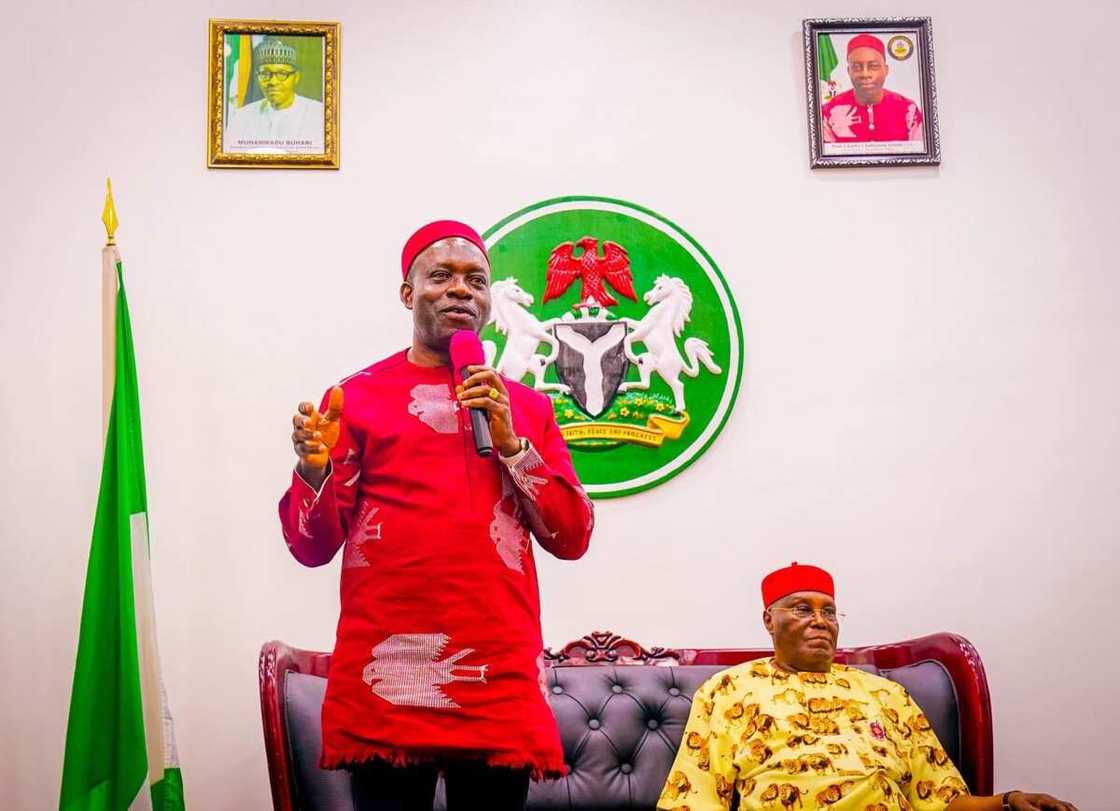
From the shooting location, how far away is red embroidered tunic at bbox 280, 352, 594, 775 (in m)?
1.57

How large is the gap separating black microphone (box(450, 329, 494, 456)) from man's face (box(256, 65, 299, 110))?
1.96 meters

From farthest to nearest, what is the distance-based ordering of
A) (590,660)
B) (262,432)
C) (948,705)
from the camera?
(262,432) → (590,660) → (948,705)

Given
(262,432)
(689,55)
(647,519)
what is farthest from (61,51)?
(647,519)

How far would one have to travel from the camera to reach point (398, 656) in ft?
5.24

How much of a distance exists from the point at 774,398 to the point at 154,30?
2255 mm

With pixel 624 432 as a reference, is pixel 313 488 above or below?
below

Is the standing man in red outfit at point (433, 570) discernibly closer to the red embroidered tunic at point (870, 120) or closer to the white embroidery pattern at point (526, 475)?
the white embroidery pattern at point (526, 475)

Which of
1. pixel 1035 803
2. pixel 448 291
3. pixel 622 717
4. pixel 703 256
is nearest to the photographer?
pixel 448 291

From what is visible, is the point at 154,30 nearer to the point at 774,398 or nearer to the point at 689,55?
the point at 689,55

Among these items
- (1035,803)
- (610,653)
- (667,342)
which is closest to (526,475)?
(1035,803)

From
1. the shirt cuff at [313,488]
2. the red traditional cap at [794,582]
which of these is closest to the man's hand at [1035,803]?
the red traditional cap at [794,582]

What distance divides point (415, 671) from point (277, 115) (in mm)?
2345

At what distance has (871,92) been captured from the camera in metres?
3.59

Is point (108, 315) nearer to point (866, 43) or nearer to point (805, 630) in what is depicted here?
point (805, 630)
